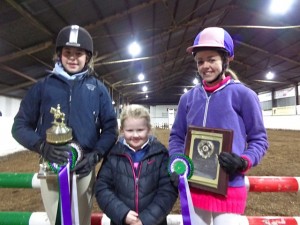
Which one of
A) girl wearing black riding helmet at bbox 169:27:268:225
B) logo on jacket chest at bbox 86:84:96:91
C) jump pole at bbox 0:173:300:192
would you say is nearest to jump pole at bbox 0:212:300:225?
jump pole at bbox 0:173:300:192

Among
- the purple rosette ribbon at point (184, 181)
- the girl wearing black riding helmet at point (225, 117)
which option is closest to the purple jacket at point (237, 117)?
the girl wearing black riding helmet at point (225, 117)

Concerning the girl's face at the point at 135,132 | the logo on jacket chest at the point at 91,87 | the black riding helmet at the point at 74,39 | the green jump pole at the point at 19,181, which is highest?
the black riding helmet at the point at 74,39

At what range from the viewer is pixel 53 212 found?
1.27m

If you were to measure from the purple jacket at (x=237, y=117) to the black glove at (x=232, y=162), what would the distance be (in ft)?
0.15

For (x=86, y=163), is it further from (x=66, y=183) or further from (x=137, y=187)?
(x=137, y=187)

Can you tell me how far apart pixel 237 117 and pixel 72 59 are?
80cm

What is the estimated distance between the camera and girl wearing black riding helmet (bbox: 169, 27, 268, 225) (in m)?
1.14

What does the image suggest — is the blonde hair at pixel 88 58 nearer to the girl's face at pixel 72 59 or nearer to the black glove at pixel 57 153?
the girl's face at pixel 72 59

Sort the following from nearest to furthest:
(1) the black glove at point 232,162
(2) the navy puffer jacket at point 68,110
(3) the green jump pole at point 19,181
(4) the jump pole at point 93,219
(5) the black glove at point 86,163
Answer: (1) the black glove at point 232,162 → (5) the black glove at point 86,163 → (2) the navy puffer jacket at point 68,110 → (4) the jump pole at point 93,219 → (3) the green jump pole at point 19,181

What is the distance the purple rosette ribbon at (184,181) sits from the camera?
3.70 ft

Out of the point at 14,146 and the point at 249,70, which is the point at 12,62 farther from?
the point at 249,70

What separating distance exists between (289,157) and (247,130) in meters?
4.59

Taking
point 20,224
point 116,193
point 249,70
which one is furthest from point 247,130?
point 249,70

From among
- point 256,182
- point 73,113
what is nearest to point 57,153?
point 73,113
